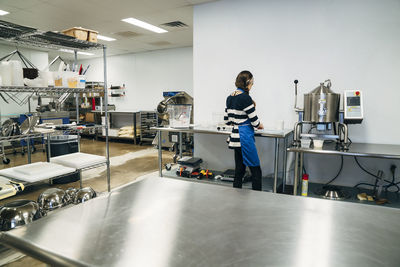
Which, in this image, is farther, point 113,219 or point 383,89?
point 383,89

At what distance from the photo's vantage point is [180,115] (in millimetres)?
3770

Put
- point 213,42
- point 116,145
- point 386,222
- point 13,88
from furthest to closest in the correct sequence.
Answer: point 116,145 < point 213,42 < point 13,88 < point 386,222

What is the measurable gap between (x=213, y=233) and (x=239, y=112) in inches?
86.1

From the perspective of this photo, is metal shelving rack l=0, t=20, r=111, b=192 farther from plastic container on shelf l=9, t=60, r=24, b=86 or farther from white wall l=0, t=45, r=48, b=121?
white wall l=0, t=45, r=48, b=121

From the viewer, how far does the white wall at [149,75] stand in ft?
23.1

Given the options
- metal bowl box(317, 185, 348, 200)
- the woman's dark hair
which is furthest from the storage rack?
metal bowl box(317, 185, 348, 200)

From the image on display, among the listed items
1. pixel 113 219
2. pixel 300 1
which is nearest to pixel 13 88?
pixel 113 219

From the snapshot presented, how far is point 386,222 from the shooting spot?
83 cm

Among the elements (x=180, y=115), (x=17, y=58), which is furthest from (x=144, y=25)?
(x=17, y=58)

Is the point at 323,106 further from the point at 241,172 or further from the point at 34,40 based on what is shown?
the point at 34,40

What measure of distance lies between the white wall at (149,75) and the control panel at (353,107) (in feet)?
15.2

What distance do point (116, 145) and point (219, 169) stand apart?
3.85m

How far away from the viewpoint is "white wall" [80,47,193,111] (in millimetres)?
7035

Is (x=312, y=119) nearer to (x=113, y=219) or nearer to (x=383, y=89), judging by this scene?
(x=383, y=89)
